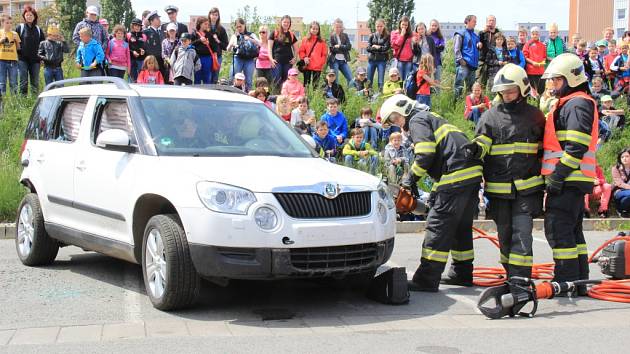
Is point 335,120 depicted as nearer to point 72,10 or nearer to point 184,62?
point 184,62

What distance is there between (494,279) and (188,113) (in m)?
3.45

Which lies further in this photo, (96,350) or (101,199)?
(101,199)

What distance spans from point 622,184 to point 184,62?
8.23 meters

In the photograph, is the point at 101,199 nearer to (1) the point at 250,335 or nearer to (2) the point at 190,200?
(2) the point at 190,200

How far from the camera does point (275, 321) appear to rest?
6.40 metres

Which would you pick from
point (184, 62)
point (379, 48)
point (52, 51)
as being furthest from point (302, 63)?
point (52, 51)

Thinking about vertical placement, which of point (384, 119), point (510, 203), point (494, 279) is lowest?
point (494, 279)

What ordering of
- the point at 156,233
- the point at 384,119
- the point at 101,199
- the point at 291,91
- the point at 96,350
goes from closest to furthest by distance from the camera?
the point at 96,350, the point at 156,233, the point at 101,199, the point at 384,119, the point at 291,91

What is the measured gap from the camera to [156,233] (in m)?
6.60

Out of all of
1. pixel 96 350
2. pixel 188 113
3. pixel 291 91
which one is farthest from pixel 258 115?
pixel 291 91

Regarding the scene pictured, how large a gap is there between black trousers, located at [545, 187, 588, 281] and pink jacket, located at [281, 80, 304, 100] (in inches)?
361

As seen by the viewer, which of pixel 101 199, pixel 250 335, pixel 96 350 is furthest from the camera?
pixel 101 199

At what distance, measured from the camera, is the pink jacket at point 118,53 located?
15781mm

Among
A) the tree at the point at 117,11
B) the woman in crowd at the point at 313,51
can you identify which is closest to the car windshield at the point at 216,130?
the woman in crowd at the point at 313,51
